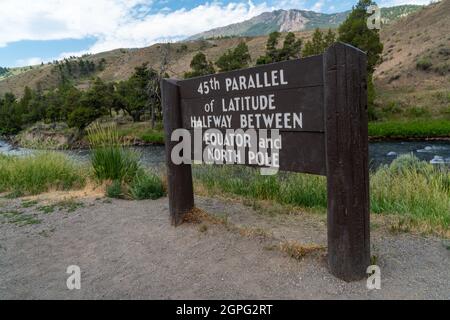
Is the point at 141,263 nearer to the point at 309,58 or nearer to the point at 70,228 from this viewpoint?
the point at 70,228

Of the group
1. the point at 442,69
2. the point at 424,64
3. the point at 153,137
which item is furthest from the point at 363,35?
the point at 153,137

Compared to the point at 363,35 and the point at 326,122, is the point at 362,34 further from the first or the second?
the point at 326,122

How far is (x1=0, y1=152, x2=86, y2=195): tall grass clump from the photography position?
301 inches

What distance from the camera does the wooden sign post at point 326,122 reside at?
2.95m

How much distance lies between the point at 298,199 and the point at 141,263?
3.29 metres

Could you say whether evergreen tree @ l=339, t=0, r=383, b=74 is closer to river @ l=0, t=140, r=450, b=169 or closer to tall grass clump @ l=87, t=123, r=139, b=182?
river @ l=0, t=140, r=450, b=169

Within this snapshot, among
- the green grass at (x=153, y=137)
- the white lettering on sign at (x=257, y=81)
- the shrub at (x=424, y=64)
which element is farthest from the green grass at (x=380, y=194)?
the shrub at (x=424, y=64)

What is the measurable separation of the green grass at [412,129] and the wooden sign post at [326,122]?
82.7 ft

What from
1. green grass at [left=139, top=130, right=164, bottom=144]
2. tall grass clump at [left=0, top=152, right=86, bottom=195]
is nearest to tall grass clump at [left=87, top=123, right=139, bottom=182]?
tall grass clump at [left=0, top=152, right=86, bottom=195]

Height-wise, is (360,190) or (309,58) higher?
(309,58)

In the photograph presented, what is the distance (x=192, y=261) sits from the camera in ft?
12.1

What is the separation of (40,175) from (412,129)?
1003 inches
